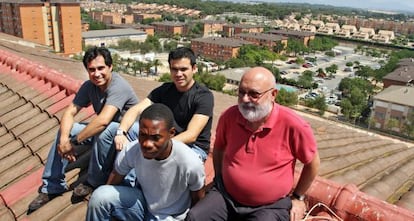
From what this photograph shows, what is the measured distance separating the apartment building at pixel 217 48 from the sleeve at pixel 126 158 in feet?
184

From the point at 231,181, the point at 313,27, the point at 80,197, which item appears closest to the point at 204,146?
the point at 231,181

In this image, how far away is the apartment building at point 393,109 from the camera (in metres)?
31.5

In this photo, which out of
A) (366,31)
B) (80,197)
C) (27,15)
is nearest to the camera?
(80,197)

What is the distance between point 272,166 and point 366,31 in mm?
104012

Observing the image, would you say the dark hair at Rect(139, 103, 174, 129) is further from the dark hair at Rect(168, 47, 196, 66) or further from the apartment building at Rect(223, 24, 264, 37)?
the apartment building at Rect(223, 24, 264, 37)

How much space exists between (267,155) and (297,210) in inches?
19.9

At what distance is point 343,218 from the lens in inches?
103

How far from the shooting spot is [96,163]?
9.73 feet

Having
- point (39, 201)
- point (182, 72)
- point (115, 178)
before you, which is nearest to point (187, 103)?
point (182, 72)

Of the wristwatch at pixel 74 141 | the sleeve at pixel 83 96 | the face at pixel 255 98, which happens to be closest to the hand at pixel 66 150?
the wristwatch at pixel 74 141

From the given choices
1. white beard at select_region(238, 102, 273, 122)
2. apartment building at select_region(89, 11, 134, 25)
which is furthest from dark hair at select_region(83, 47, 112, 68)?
apartment building at select_region(89, 11, 134, 25)

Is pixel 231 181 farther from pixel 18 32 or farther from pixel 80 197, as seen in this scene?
pixel 18 32

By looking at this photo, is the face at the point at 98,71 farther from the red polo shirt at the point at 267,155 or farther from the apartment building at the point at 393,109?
the apartment building at the point at 393,109

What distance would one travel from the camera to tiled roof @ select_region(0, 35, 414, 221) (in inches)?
105
